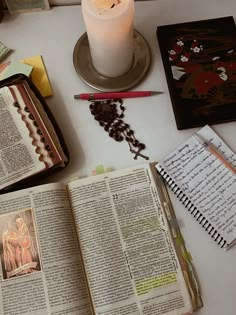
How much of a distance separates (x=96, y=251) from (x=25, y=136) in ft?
0.71

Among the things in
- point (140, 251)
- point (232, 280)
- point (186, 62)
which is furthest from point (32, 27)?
point (232, 280)

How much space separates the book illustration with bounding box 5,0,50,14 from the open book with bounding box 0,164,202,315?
1.16ft

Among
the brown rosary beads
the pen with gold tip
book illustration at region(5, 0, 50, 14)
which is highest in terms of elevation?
book illustration at region(5, 0, 50, 14)

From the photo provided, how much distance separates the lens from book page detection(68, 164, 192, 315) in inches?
26.1

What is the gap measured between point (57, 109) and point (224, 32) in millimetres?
331

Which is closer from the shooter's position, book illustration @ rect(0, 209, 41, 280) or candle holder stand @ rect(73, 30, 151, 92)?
book illustration @ rect(0, 209, 41, 280)

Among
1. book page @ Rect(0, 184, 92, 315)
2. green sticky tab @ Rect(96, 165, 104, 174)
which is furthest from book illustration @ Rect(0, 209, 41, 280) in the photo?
green sticky tab @ Rect(96, 165, 104, 174)

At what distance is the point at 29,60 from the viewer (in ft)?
2.68

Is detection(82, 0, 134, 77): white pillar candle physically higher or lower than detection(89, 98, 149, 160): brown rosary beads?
higher

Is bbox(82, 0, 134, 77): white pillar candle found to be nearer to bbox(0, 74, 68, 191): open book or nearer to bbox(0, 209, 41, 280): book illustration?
bbox(0, 74, 68, 191): open book

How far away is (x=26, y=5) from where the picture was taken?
845mm

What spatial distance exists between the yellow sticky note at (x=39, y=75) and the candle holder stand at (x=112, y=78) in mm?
58

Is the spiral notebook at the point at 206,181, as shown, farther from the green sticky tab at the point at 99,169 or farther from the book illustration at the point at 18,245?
the book illustration at the point at 18,245

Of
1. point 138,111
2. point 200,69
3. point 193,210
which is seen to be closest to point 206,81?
point 200,69
